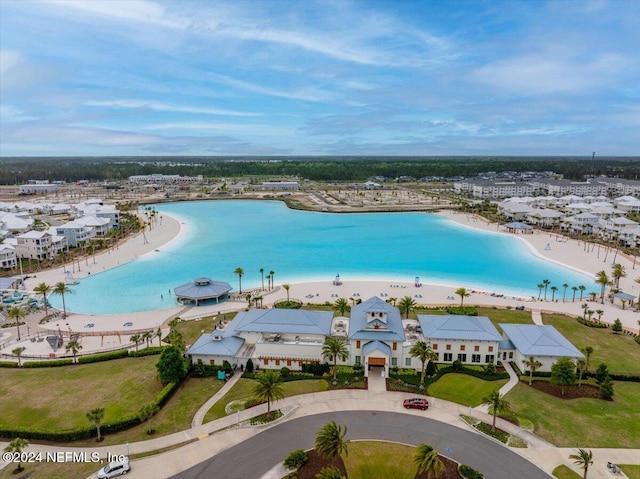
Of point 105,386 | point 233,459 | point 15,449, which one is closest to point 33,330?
point 105,386

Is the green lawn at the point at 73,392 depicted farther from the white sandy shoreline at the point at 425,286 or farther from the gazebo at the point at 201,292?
the gazebo at the point at 201,292

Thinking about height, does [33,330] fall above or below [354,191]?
below

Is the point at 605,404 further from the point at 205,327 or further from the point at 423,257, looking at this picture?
the point at 423,257

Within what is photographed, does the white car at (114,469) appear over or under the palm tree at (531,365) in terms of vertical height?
under

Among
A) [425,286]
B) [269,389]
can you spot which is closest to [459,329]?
[269,389]

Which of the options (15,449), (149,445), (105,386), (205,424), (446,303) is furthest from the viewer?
(446,303)

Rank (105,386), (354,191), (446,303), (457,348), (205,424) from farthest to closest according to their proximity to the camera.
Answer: (354,191)
(446,303)
(457,348)
(105,386)
(205,424)

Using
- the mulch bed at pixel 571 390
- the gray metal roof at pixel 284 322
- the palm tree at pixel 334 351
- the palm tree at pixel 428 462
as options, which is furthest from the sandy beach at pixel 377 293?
the palm tree at pixel 428 462
